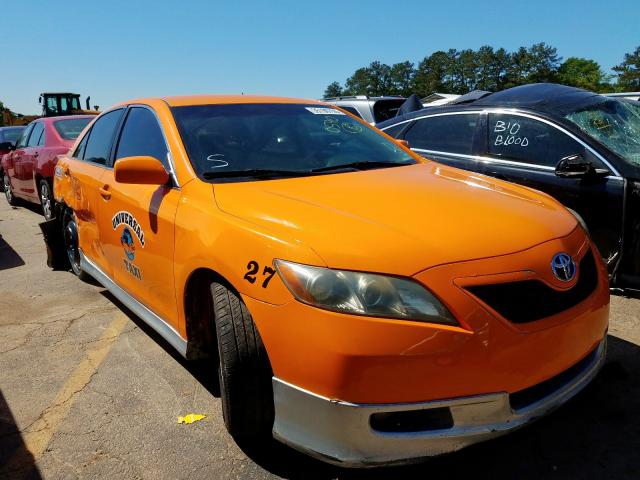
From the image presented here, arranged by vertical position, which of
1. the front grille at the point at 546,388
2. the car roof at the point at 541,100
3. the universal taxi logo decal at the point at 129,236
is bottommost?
the front grille at the point at 546,388

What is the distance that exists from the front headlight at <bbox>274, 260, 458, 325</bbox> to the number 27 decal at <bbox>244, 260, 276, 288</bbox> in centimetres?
13

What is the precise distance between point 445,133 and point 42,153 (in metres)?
5.72

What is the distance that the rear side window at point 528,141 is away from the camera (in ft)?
13.5

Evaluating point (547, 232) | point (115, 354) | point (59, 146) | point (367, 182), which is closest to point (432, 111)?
point (367, 182)

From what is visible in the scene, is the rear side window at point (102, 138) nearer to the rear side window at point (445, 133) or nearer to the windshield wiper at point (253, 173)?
the windshield wiper at point (253, 173)

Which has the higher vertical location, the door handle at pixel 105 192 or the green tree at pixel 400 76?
the green tree at pixel 400 76

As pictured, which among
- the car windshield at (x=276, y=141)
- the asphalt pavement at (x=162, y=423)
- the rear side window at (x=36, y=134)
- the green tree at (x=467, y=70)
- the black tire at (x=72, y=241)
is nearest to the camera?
the asphalt pavement at (x=162, y=423)

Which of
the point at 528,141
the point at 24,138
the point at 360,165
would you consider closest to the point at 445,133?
the point at 528,141

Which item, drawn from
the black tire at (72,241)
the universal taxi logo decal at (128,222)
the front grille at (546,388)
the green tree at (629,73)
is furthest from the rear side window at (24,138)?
the green tree at (629,73)

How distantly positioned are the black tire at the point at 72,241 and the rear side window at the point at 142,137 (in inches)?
47.0

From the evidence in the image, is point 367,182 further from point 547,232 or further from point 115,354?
point 115,354

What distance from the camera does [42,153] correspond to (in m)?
7.49

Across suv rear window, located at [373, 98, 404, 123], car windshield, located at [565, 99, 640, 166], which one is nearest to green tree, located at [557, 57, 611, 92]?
suv rear window, located at [373, 98, 404, 123]

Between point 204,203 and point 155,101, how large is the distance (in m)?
1.26
